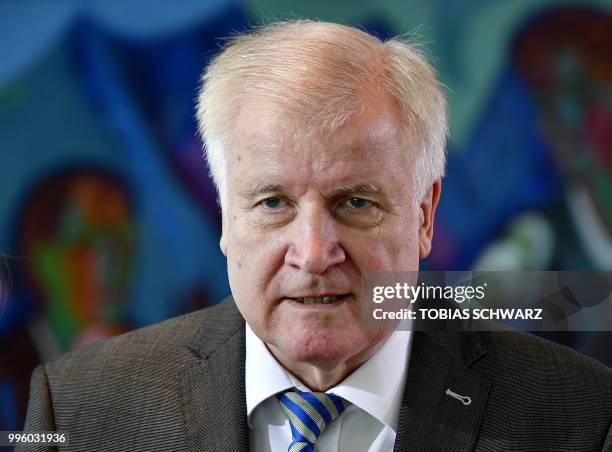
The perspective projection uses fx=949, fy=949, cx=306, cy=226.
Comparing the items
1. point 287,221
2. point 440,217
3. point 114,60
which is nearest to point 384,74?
point 287,221

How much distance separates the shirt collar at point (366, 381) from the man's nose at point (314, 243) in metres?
0.26

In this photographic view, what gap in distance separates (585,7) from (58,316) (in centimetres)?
181

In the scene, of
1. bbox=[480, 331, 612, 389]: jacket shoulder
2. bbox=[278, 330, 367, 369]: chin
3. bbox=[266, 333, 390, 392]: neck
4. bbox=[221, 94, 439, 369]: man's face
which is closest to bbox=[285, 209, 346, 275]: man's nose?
bbox=[221, 94, 439, 369]: man's face

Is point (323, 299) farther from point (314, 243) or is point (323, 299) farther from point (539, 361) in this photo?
point (539, 361)

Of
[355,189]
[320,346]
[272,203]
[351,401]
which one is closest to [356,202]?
[355,189]

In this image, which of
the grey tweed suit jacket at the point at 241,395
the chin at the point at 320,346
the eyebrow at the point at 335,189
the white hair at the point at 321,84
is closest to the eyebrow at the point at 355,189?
the eyebrow at the point at 335,189

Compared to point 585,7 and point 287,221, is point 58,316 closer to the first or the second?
point 287,221

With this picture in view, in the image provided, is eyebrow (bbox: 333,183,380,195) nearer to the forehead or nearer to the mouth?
the forehead

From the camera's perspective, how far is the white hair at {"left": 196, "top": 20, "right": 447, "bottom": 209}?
1.60 meters

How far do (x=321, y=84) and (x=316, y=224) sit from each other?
239 millimetres

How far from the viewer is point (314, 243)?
5.16 ft

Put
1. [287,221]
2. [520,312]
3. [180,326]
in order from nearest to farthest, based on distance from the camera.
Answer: [287,221], [520,312], [180,326]

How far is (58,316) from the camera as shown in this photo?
280cm

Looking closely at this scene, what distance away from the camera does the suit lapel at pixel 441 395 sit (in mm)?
1698
